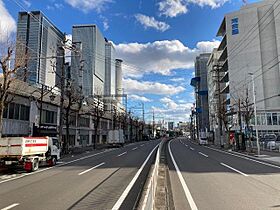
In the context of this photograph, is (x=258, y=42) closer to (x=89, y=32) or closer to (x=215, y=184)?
(x=89, y=32)

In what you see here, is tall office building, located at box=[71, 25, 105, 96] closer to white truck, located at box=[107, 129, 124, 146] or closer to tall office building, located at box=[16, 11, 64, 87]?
tall office building, located at box=[16, 11, 64, 87]

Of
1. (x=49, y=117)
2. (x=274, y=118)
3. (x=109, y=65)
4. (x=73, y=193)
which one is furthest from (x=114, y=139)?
(x=73, y=193)

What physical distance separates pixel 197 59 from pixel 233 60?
59056 mm

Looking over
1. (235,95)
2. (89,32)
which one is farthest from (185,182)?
(235,95)

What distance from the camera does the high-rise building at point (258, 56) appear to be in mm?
57094

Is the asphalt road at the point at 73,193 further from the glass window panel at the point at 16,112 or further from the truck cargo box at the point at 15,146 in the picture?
the glass window panel at the point at 16,112

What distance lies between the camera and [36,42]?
21.2 m

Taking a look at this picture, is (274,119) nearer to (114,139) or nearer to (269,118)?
(269,118)

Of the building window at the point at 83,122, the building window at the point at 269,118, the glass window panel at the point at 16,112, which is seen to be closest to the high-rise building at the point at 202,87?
the building window at the point at 269,118

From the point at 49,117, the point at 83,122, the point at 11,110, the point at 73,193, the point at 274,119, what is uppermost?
the point at 274,119

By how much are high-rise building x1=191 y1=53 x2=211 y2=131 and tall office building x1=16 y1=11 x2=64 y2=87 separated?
86.0 metres

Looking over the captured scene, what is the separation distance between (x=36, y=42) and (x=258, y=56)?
51594 millimetres

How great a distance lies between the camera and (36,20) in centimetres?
1988

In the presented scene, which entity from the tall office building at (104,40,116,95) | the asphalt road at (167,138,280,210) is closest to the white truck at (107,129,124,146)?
the tall office building at (104,40,116,95)
